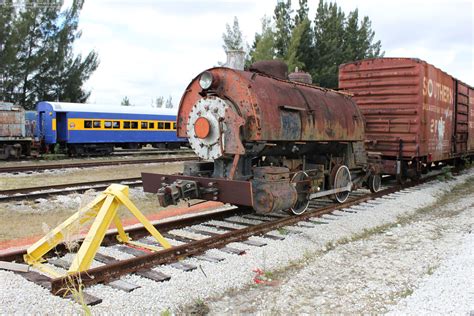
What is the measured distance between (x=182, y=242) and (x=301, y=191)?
8.68 feet

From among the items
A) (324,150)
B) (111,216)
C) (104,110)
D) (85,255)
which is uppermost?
(104,110)

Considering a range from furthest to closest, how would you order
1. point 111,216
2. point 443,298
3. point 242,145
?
1. point 242,145
2. point 111,216
3. point 443,298

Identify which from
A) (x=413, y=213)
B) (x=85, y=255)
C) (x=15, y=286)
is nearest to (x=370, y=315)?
(x=85, y=255)

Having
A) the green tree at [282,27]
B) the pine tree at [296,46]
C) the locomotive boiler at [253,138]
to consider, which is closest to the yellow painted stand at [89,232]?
the locomotive boiler at [253,138]

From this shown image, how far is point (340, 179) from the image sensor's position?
9438mm

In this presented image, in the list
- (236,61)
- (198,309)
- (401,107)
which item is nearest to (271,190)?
(236,61)

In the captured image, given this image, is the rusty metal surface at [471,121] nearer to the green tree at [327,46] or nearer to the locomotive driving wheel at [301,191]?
the locomotive driving wheel at [301,191]

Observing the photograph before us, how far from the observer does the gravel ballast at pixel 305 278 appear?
4.27 meters

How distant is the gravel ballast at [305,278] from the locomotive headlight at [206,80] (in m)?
2.59

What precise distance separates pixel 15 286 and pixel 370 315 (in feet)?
11.6

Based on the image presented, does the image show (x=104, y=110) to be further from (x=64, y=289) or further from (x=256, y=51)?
(x=64, y=289)

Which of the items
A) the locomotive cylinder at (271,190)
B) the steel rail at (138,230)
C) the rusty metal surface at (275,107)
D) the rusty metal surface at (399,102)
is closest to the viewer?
the steel rail at (138,230)

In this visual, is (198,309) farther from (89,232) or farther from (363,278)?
(363,278)

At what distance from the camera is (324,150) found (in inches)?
359
